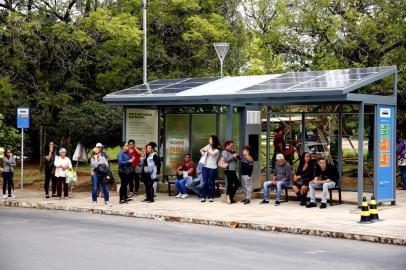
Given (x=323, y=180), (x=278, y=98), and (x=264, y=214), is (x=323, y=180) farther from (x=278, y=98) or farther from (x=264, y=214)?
(x=278, y=98)

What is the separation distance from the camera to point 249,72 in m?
35.2

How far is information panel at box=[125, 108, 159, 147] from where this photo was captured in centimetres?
2178

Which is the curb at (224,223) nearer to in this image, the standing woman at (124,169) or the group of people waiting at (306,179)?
the standing woman at (124,169)

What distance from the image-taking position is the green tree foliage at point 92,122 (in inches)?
1031

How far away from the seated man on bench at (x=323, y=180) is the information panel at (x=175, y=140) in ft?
17.9

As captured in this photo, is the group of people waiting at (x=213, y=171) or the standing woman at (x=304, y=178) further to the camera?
the group of people waiting at (x=213, y=171)

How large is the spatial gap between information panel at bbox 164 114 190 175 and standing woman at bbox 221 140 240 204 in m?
3.45

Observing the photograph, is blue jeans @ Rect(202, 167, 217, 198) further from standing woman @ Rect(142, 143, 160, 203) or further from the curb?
the curb

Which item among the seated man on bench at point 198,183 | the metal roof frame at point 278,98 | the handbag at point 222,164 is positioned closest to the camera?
the metal roof frame at point 278,98

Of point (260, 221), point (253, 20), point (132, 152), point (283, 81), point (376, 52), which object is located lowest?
point (260, 221)

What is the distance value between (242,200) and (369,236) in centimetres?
680

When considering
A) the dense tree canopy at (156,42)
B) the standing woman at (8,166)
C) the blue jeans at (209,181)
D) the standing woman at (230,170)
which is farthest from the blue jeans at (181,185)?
the dense tree canopy at (156,42)

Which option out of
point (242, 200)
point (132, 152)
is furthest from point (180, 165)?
point (242, 200)

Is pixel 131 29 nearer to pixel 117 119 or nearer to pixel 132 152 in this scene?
pixel 117 119
